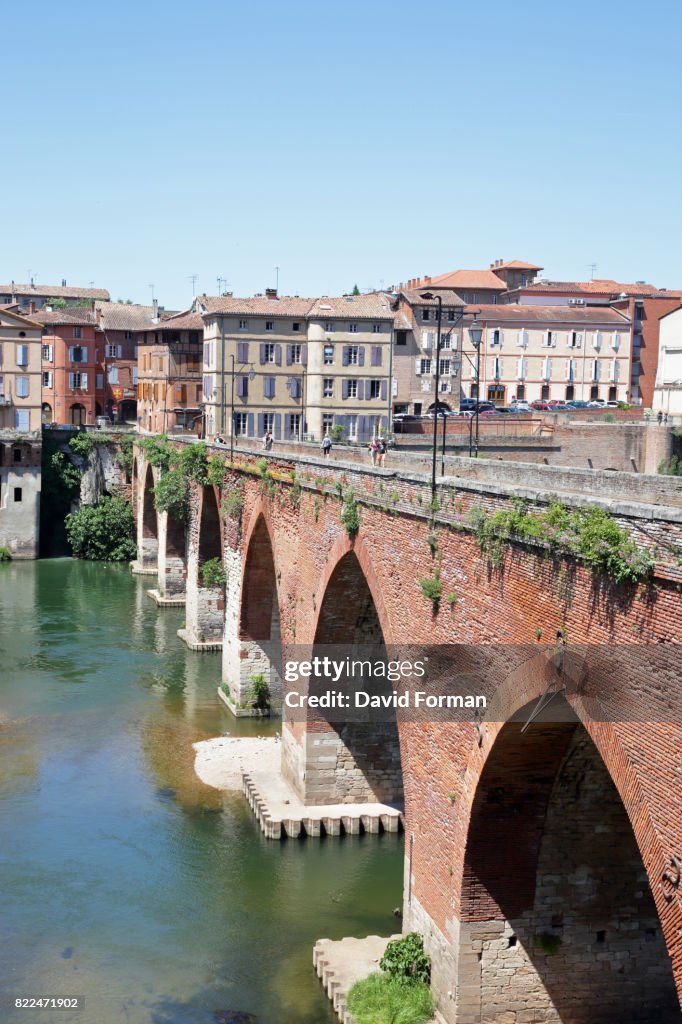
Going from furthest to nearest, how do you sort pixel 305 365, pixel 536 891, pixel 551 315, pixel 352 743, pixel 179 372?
pixel 551 315 → pixel 179 372 → pixel 305 365 → pixel 352 743 → pixel 536 891

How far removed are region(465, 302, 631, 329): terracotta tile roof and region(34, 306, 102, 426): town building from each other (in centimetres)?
2806

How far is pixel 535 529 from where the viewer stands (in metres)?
15.2

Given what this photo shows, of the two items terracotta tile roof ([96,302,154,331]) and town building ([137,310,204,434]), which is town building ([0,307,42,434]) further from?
terracotta tile roof ([96,302,154,331])

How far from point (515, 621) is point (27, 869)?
14501 millimetres

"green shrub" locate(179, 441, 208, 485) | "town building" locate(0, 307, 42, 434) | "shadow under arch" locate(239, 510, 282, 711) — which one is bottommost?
"shadow under arch" locate(239, 510, 282, 711)

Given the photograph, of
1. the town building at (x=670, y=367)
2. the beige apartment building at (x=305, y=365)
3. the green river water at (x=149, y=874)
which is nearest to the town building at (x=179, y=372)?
the beige apartment building at (x=305, y=365)

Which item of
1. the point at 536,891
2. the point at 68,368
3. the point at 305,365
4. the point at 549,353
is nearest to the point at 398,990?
the point at 536,891

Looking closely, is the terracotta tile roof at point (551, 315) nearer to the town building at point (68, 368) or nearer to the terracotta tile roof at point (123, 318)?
the terracotta tile roof at point (123, 318)

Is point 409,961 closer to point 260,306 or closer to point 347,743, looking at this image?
point 347,743

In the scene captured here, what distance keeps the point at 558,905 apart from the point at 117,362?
74.6 meters

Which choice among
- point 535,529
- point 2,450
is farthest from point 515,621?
point 2,450

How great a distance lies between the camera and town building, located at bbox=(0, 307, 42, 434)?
69.1 m

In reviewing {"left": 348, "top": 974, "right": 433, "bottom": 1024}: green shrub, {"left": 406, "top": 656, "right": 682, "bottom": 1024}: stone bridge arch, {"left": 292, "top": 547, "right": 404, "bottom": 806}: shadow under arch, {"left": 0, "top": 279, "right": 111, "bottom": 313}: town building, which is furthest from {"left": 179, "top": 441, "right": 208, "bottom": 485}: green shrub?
{"left": 0, "top": 279, "right": 111, "bottom": 313}: town building

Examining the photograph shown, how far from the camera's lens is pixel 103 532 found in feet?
222
